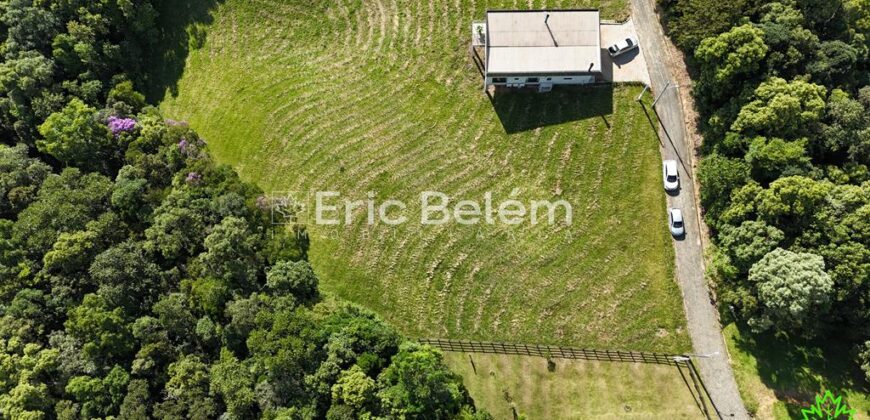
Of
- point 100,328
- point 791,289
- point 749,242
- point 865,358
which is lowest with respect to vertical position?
point 865,358

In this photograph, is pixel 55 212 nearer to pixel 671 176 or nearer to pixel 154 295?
pixel 154 295

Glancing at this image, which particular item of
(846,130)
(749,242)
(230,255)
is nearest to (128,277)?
(230,255)

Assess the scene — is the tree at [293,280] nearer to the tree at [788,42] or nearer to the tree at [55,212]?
→ the tree at [55,212]

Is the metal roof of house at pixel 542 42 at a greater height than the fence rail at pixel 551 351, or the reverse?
the metal roof of house at pixel 542 42

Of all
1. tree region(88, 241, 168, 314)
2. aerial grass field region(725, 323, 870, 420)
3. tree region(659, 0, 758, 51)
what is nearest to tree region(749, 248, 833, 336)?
aerial grass field region(725, 323, 870, 420)

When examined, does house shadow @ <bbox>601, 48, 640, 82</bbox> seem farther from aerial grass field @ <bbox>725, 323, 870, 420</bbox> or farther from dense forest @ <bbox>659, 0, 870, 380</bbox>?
aerial grass field @ <bbox>725, 323, 870, 420</bbox>

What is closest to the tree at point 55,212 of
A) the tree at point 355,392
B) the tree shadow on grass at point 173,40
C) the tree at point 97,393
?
the tree at point 97,393
